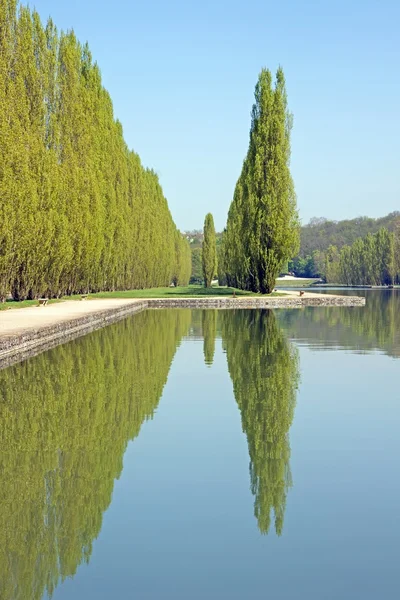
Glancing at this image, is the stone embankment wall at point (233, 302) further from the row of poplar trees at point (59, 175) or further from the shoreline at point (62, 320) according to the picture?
the row of poplar trees at point (59, 175)

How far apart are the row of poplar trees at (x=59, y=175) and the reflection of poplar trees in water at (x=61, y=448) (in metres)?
13.4

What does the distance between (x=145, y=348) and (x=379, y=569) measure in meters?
12.2

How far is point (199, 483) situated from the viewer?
240 inches

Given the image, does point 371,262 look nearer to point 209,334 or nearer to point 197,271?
point 197,271

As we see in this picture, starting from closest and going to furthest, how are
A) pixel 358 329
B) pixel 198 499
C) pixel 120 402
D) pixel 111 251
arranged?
pixel 198 499 → pixel 120 402 → pixel 358 329 → pixel 111 251

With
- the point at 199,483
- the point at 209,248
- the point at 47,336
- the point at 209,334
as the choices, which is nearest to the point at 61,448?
the point at 199,483

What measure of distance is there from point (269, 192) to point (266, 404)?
3245cm

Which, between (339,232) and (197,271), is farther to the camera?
(339,232)

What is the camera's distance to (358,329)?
22750 millimetres

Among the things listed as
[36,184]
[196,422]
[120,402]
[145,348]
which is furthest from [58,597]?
[36,184]

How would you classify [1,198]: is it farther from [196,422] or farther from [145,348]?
[196,422]

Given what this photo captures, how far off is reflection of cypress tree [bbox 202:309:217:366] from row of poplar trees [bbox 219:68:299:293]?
1220cm

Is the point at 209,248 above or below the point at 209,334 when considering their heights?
above

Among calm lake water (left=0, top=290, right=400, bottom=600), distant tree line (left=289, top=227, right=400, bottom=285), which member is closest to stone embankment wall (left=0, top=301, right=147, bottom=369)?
calm lake water (left=0, top=290, right=400, bottom=600)
